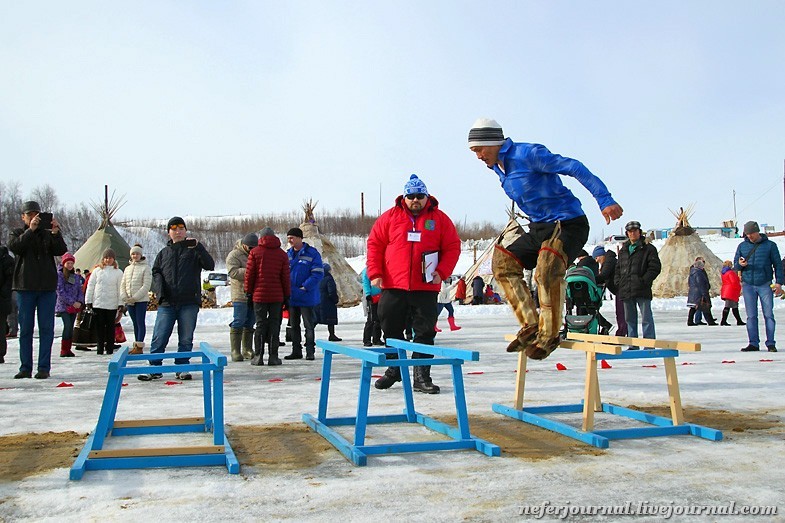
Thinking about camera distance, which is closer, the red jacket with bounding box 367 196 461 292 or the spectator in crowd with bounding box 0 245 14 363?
the red jacket with bounding box 367 196 461 292

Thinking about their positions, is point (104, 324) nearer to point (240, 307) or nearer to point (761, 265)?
point (240, 307)

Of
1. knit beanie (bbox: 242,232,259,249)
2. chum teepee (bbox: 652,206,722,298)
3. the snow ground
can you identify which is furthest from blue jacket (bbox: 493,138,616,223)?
chum teepee (bbox: 652,206,722,298)

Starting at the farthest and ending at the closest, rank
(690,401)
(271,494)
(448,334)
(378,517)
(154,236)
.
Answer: (154,236), (448,334), (690,401), (271,494), (378,517)

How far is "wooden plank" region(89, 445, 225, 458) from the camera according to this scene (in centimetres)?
368

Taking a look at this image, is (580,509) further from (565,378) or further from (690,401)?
(565,378)

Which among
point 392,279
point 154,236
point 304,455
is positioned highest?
point 154,236

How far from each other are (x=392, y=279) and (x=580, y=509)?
144 inches

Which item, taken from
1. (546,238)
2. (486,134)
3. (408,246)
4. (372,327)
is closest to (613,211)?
(546,238)

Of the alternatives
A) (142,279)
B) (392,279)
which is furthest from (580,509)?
(142,279)

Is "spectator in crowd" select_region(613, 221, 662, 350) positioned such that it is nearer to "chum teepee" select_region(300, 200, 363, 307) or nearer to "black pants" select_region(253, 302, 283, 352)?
"black pants" select_region(253, 302, 283, 352)

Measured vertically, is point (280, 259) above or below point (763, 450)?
above

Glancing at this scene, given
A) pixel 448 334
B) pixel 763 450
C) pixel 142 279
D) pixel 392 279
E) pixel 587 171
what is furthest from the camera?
pixel 448 334

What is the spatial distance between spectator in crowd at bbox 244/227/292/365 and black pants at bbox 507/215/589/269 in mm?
4567

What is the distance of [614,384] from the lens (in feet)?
22.2
